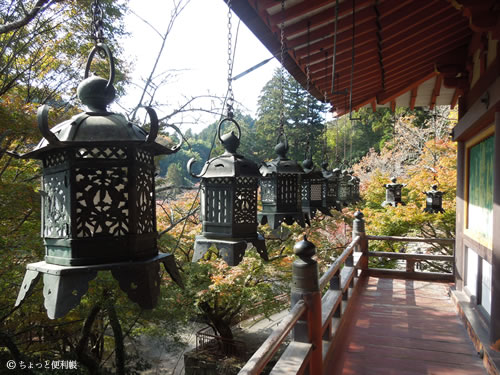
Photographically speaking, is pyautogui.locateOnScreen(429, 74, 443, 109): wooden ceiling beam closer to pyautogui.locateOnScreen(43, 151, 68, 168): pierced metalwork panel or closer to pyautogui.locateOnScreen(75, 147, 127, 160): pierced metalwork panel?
pyautogui.locateOnScreen(75, 147, 127, 160): pierced metalwork panel

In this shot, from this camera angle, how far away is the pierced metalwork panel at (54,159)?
1334mm

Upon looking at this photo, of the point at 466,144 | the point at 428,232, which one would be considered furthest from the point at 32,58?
the point at 428,232

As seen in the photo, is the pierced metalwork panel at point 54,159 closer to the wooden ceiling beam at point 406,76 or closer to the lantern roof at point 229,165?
the lantern roof at point 229,165

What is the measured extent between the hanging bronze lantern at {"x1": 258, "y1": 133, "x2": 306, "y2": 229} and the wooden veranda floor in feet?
5.32

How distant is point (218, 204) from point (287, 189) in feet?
3.43

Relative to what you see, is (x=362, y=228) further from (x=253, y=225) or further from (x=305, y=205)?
(x=253, y=225)

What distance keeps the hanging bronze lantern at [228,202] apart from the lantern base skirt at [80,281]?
74 cm

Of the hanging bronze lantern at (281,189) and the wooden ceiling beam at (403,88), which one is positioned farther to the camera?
the wooden ceiling beam at (403,88)

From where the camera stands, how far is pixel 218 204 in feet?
7.16

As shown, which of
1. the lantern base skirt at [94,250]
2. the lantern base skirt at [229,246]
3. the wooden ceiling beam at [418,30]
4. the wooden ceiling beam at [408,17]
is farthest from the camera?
the wooden ceiling beam at [418,30]

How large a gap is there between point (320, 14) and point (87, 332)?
7.47 meters

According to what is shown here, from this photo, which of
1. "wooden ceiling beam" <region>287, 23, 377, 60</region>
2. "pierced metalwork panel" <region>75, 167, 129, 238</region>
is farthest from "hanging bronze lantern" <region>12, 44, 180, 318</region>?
"wooden ceiling beam" <region>287, 23, 377, 60</region>

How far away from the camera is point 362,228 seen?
7090mm

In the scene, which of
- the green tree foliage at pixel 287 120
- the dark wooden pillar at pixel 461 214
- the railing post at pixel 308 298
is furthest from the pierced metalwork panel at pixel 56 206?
the green tree foliage at pixel 287 120
